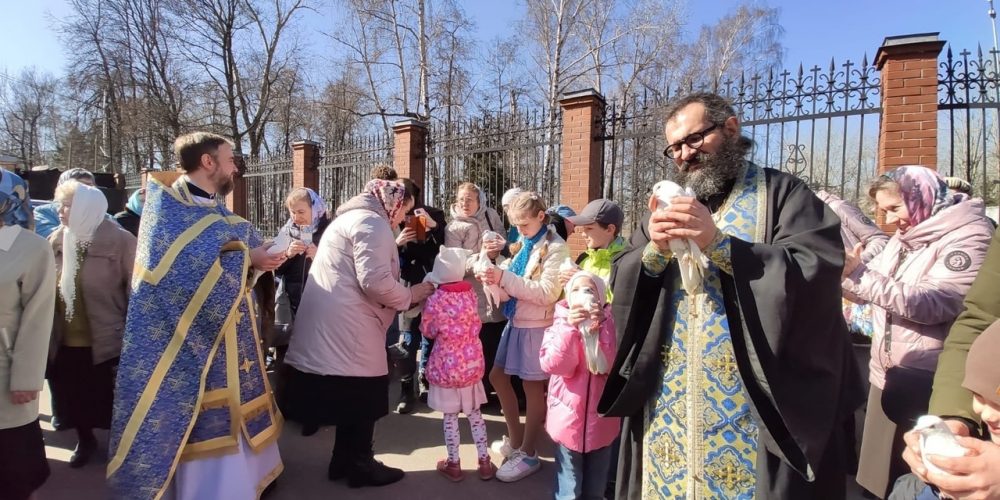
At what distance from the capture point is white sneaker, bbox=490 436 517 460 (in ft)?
12.4

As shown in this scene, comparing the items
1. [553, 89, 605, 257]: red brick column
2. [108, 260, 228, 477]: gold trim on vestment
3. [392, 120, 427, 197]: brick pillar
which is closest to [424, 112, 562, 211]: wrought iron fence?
[392, 120, 427, 197]: brick pillar

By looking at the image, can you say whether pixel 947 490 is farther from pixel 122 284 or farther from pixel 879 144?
pixel 879 144

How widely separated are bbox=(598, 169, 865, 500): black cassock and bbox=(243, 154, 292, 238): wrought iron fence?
11578mm

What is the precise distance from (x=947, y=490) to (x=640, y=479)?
1104 millimetres

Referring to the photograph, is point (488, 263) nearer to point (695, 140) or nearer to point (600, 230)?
point (600, 230)

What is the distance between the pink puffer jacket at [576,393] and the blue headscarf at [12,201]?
8.91ft

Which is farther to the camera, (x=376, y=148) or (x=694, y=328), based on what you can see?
(x=376, y=148)

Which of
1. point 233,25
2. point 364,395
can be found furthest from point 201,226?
point 233,25

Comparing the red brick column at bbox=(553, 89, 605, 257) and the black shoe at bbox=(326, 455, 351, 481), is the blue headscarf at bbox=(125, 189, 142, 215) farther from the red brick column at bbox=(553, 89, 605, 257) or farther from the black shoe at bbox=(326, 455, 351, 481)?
the red brick column at bbox=(553, 89, 605, 257)

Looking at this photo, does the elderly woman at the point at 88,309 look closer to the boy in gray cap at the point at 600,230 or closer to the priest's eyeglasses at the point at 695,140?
the boy in gray cap at the point at 600,230

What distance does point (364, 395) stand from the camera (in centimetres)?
328

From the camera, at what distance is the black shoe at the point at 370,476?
3.43 meters

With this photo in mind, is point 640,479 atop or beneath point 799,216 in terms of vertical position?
beneath

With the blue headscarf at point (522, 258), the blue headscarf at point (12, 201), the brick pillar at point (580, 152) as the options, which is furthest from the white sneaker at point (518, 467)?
the brick pillar at point (580, 152)
